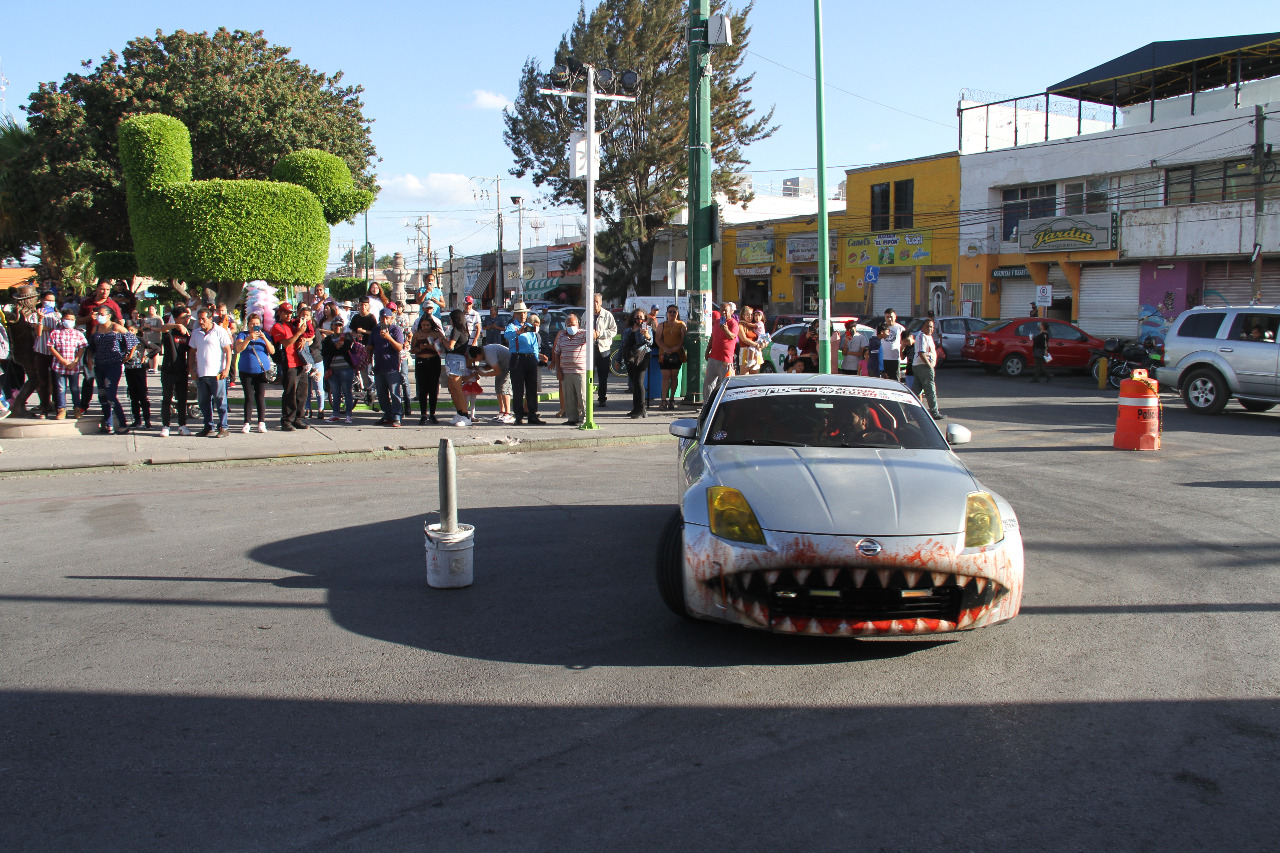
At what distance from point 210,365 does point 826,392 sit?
366 inches

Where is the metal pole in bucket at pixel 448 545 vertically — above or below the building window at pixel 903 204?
below

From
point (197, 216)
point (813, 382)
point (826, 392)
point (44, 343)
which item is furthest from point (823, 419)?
point (197, 216)

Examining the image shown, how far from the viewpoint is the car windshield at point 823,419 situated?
20.3ft

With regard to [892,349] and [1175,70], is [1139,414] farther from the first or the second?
[1175,70]

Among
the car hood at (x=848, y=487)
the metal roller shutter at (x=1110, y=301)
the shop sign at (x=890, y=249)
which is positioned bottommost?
the car hood at (x=848, y=487)

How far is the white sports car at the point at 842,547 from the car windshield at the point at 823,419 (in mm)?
450

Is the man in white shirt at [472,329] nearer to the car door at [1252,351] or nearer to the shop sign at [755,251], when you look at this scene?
the car door at [1252,351]

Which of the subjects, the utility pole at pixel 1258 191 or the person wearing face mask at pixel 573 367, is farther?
the utility pole at pixel 1258 191

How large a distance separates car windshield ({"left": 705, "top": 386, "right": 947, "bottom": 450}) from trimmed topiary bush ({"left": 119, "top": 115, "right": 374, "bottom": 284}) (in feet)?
46.4

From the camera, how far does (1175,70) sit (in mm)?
34688

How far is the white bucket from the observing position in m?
6.09

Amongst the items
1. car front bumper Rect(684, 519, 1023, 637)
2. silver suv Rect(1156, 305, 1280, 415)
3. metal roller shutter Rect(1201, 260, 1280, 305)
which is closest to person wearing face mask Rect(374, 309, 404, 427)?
car front bumper Rect(684, 519, 1023, 637)

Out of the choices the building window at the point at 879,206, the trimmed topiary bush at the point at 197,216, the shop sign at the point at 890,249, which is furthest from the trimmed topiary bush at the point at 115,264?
the building window at the point at 879,206

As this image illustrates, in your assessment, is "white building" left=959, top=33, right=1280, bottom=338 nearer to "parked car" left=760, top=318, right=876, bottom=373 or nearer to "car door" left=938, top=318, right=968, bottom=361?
"car door" left=938, top=318, right=968, bottom=361
